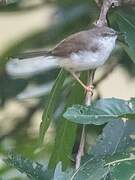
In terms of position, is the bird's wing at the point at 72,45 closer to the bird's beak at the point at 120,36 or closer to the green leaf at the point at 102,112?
the bird's beak at the point at 120,36

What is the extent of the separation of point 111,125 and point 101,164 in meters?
0.26

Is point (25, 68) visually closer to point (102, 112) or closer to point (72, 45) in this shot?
point (72, 45)

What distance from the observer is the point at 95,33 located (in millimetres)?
1753

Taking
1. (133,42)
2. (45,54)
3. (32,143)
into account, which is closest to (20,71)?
(32,143)

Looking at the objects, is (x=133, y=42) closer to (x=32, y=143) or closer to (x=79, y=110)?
(x=79, y=110)

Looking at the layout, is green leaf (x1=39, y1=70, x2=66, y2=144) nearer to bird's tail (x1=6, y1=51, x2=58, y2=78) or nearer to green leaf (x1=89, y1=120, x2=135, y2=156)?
green leaf (x1=89, y1=120, x2=135, y2=156)

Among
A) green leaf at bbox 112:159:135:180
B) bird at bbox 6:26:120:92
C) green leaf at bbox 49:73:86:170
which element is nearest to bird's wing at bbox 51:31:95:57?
bird at bbox 6:26:120:92

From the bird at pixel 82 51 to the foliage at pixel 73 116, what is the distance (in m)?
0.03

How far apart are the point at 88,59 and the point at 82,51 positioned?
0.05 meters

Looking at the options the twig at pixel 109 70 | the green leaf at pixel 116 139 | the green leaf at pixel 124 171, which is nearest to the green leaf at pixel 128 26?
the green leaf at pixel 116 139

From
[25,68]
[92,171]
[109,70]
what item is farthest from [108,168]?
[25,68]

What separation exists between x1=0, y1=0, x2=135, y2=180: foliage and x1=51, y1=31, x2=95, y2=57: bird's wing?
0.06 metres

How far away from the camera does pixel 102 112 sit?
120cm

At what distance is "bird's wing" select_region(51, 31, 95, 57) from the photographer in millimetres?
1704
